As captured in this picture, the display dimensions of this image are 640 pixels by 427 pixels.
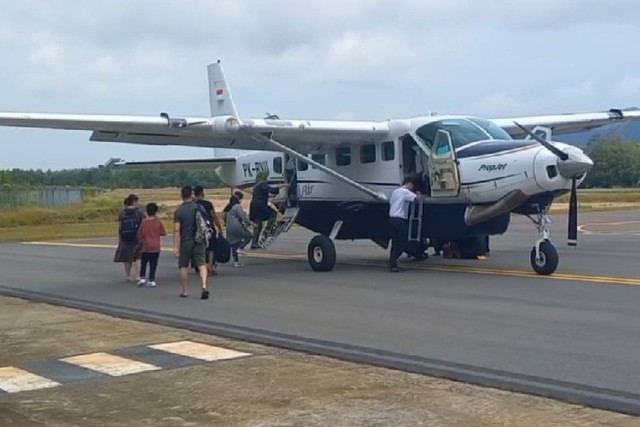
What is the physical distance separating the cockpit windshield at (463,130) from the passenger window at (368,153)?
1.32m

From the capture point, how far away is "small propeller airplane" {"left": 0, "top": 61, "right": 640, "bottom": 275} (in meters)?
16.2

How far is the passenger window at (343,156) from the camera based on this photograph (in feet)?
64.4

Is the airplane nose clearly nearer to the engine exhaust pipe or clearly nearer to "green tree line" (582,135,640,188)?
the engine exhaust pipe

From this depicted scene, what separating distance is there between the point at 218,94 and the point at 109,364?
17.6 meters

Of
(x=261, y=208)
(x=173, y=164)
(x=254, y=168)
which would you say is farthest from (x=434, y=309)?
(x=173, y=164)

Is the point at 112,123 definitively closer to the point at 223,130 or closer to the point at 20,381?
the point at 223,130

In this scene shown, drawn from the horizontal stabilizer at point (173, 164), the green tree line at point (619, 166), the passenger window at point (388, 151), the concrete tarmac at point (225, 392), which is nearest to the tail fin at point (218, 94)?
the horizontal stabilizer at point (173, 164)

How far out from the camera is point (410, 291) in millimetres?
14688

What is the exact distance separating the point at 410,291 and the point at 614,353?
574 cm

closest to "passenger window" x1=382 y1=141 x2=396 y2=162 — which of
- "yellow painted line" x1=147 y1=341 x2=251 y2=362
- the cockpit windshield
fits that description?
the cockpit windshield

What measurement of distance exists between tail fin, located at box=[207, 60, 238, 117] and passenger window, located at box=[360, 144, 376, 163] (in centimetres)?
722

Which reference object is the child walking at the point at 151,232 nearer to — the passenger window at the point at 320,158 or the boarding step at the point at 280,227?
the boarding step at the point at 280,227

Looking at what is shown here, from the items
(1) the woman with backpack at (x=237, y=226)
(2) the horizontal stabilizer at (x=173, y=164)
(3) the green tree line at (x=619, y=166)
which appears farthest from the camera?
(3) the green tree line at (x=619, y=166)

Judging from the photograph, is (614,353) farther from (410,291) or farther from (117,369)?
(410,291)
